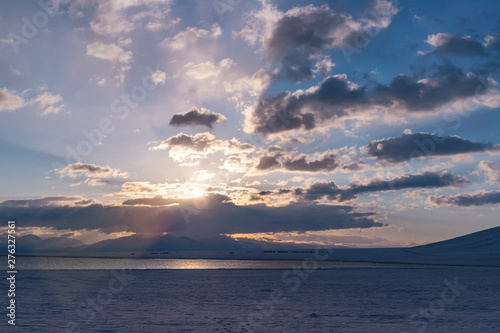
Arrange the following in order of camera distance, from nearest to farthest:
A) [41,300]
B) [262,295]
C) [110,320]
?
[110,320] < [41,300] < [262,295]

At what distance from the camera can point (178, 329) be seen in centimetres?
1520

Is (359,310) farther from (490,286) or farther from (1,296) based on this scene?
(1,296)

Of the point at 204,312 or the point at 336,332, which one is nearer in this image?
the point at 336,332

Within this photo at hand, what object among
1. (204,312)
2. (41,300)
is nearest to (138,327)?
(204,312)

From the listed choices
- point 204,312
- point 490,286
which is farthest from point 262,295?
point 490,286

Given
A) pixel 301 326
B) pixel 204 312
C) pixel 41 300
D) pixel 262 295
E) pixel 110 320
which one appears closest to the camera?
pixel 301 326

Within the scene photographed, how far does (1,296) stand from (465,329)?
23.7 m

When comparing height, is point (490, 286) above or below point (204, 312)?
below
